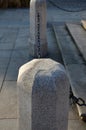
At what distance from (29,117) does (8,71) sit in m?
4.02

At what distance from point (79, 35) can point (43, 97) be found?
700 cm

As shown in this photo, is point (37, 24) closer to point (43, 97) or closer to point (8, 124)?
point (8, 124)

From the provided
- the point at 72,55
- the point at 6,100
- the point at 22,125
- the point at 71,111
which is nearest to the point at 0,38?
the point at 72,55

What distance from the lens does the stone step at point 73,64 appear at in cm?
573

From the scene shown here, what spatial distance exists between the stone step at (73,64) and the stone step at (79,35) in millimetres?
132

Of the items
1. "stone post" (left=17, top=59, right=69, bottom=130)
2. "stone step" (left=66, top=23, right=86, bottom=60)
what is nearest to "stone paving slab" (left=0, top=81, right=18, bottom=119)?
"stone post" (left=17, top=59, right=69, bottom=130)

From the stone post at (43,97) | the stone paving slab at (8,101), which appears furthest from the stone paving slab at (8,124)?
the stone post at (43,97)

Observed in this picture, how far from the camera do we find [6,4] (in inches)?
684

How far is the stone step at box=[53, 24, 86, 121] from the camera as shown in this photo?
18.8 ft

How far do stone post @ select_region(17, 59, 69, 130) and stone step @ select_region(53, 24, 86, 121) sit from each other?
1.72 metres

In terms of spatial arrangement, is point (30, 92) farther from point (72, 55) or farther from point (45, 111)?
point (72, 55)

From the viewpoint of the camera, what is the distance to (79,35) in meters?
10.1

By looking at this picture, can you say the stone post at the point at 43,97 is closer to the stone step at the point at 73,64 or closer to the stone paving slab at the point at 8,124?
the stone paving slab at the point at 8,124

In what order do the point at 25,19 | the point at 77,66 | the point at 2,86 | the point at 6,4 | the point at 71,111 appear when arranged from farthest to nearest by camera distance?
the point at 6,4 < the point at 25,19 < the point at 77,66 < the point at 2,86 < the point at 71,111
